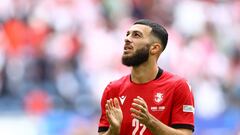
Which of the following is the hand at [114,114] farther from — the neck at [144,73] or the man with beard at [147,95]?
the neck at [144,73]

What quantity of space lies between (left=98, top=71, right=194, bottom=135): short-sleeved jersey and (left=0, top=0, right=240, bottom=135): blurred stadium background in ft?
17.0

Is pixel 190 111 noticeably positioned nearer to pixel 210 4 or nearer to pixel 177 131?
pixel 177 131

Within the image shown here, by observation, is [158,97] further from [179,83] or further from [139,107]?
[139,107]

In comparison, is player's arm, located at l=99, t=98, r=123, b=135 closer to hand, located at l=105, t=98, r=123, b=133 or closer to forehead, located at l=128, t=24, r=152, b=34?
hand, located at l=105, t=98, r=123, b=133

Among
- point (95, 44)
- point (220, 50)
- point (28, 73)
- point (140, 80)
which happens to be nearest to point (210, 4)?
point (220, 50)

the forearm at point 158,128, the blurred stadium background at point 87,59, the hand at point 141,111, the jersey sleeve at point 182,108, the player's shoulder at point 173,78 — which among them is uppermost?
the blurred stadium background at point 87,59

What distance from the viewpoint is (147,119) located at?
6.57m

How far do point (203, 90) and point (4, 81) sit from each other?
3.19 metres

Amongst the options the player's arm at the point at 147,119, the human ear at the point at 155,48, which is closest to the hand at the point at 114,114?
the player's arm at the point at 147,119

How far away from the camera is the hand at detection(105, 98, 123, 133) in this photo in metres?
6.79

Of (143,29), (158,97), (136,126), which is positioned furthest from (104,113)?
(143,29)

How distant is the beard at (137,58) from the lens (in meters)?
7.05

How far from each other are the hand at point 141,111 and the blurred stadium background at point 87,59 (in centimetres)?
573

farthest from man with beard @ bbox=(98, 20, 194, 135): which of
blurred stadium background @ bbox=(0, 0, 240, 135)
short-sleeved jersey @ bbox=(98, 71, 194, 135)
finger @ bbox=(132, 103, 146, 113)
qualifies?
blurred stadium background @ bbox=(0, 0, 240, 135)
